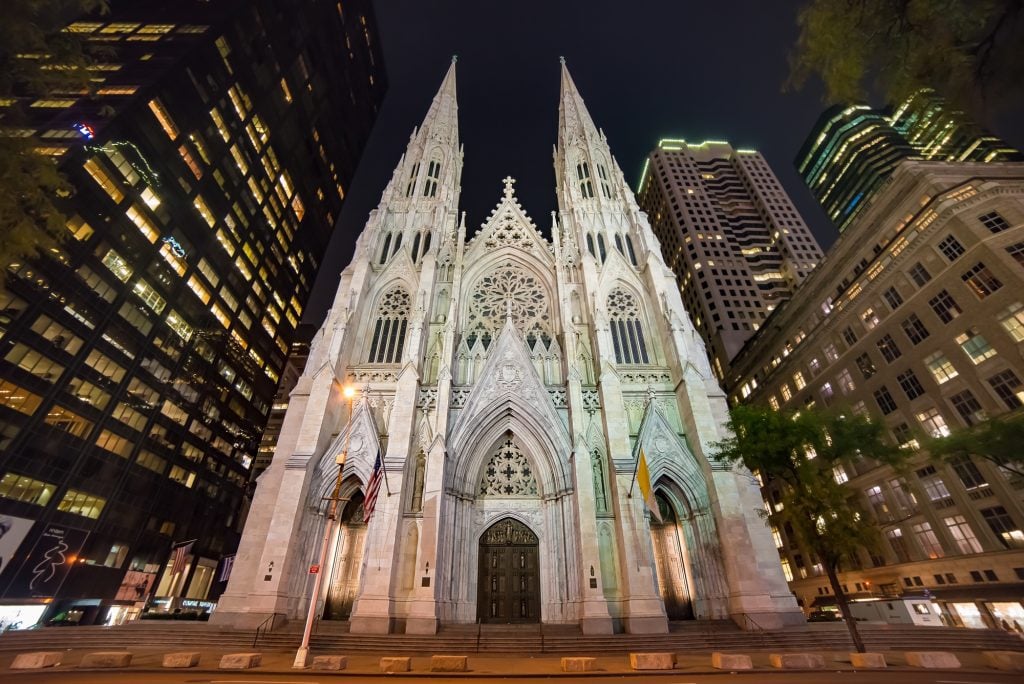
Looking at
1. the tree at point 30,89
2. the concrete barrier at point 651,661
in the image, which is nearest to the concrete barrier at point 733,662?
the concrete barrier at point 651,661

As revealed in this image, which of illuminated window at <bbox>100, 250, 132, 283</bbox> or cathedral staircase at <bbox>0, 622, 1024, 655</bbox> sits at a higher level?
illuminated window at <bbox>100, 250, 132, 283</bbox>

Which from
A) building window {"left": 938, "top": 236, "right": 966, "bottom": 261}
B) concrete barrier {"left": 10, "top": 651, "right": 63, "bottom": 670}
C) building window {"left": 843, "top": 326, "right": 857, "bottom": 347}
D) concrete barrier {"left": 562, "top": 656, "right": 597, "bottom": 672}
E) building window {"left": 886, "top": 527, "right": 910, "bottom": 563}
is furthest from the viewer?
building window {"left": 843, "top": 326, "right": 857, "bottom": 347}

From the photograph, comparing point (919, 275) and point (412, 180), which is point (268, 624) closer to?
point (412, 180)

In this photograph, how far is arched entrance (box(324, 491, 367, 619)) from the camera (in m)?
18.4

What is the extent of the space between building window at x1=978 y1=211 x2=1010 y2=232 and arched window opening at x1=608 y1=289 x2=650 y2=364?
71.1 ft

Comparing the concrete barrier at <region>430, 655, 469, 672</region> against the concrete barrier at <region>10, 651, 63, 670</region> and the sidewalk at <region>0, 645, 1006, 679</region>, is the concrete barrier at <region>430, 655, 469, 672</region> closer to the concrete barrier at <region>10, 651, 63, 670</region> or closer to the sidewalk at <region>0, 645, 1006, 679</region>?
the sidewalk at <region>0, 645, 1006, 679</region>

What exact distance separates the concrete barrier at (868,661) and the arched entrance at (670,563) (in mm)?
8143

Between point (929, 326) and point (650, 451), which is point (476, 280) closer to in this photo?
point (650, 451)

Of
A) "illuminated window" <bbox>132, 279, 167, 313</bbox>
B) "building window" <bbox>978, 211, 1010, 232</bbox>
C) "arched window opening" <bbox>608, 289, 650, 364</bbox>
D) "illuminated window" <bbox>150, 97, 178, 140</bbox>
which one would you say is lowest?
"arched window opening" <bbox>608, 289, 650, 364</bbox>

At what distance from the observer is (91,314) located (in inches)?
1154

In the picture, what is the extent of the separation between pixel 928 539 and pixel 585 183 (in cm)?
3421

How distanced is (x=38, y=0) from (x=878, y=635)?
2532 cm

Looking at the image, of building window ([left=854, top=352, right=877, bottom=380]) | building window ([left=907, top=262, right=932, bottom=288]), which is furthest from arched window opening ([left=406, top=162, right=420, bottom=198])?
building window ([left=854, top=352, right=877, bottom=380])

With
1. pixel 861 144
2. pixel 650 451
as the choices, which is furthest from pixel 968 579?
pixel 861 144
